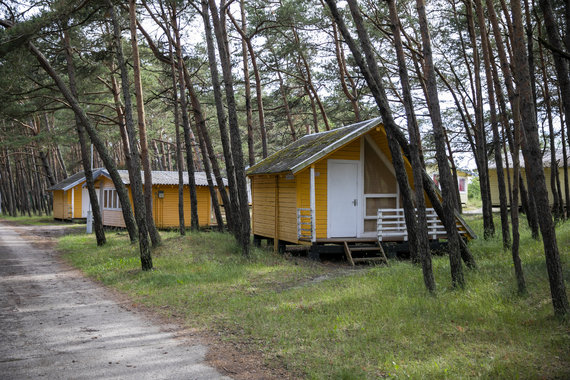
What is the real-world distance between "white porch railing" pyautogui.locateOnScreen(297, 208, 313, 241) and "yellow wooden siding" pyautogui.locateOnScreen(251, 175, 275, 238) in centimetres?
225

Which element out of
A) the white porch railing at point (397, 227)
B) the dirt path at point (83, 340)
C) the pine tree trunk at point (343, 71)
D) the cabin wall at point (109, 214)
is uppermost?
the pine tree trunk at point (343, 71)

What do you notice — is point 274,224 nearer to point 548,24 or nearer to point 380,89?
point 380,89

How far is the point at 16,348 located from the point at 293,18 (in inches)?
599

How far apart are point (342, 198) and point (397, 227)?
76.8 inches

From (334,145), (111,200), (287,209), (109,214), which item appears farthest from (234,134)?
(109,214)

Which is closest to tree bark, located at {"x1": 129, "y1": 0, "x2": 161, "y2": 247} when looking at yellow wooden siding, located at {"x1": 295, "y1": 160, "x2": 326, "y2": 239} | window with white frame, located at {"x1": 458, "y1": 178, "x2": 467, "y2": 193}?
yellow wooden siding, located at {"x1": 295, "y1": 160, "x2": 326, "y2": 239}

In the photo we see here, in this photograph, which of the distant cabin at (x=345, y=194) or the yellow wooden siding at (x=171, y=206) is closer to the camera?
the distant cabin at (x=345, y=194)

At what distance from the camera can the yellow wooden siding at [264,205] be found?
54.4 feet

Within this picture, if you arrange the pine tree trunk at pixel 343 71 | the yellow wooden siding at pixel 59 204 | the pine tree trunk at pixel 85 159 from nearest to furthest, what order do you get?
the pine tree trunk at pixel 85 159 < the pine tree trunk at pixel 343 71 < the yellow wooden siding at pixel 59 204

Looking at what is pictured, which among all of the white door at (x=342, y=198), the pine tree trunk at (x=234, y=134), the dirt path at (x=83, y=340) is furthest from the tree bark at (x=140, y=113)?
the white door at (x=342, y=198)

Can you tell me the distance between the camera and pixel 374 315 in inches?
258

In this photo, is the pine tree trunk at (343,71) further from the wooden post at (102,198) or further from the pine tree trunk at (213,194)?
the wooden post at (102,198)

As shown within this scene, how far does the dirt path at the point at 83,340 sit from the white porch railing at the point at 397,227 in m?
8.29

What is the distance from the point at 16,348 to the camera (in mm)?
5734
